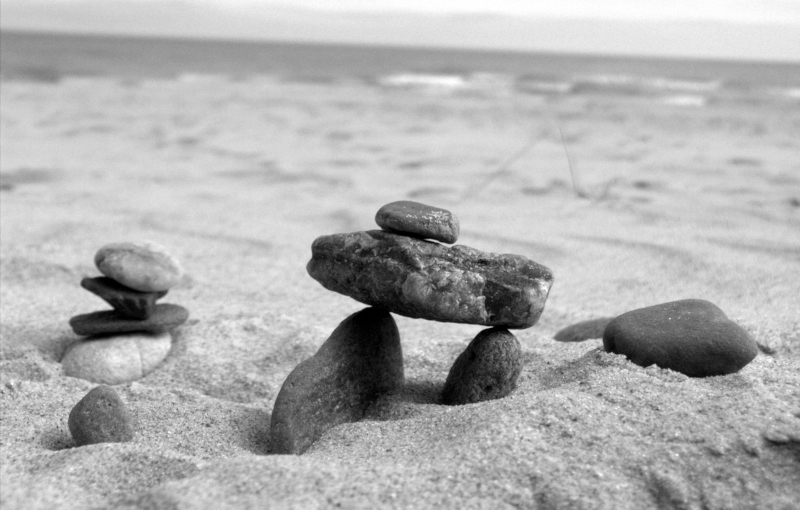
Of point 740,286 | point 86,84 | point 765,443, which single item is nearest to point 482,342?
point 765,443

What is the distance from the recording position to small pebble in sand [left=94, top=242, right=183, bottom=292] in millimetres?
2836

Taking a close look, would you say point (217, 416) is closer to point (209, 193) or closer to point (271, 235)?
point (271, 235)

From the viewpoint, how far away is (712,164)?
709 cm

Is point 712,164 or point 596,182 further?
point 712,164

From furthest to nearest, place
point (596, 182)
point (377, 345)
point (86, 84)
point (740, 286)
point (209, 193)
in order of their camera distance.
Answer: point (86, 84)
point (596, 182)
point (209, 193)
point (740, 286)
point (377, 345)

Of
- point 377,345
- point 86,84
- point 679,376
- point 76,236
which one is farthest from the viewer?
point 86,84

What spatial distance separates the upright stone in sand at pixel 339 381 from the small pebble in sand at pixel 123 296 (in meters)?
0.91

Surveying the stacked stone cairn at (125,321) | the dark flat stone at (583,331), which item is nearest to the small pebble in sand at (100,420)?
the stacked stone cairn at (125,321)

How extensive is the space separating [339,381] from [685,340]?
1.05 metres

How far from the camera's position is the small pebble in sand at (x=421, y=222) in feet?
7.39

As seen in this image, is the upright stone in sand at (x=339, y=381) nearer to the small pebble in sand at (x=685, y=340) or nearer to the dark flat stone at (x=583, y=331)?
the small pebble in sand at (x=685, y=340)

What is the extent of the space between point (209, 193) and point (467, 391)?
403cm

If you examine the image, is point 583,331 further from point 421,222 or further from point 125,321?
point 125,321

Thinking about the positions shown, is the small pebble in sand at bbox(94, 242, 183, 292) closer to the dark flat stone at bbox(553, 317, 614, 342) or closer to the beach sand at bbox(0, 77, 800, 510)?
the beach sand at bbox(0, 77, 800, 510)
